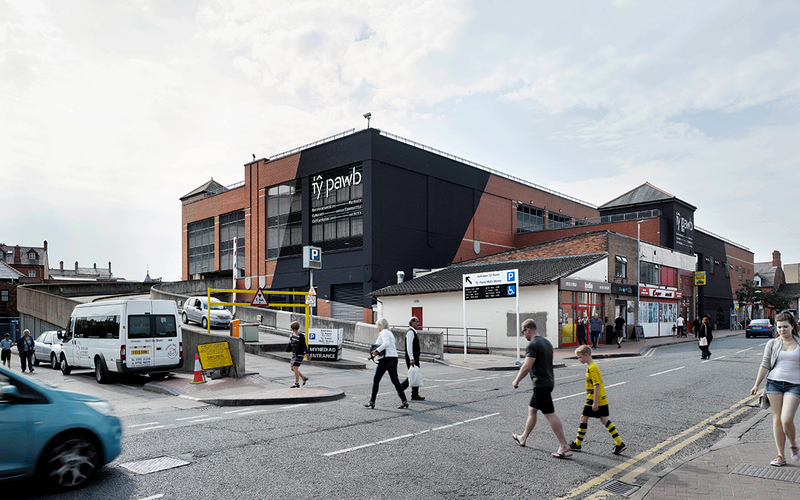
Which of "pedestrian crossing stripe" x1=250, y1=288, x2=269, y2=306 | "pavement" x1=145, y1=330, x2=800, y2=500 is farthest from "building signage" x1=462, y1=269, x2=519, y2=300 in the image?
"pedestrian crossing stripe" x1=250, y1=288, x2=269, y2=306

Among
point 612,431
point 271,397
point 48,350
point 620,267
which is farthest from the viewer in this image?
point 620,267

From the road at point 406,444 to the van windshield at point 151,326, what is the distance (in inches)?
105

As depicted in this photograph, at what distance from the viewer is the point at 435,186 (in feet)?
140

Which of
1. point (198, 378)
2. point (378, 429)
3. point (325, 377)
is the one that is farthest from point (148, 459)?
point (325, 377)

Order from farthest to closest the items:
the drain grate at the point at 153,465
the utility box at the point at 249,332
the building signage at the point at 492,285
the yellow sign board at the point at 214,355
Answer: the utility box at the point at 249,332 → the building signage at the point at 492,285 → the yellow sign board at the point at 214,355 → the drain grate at the point at 153,465

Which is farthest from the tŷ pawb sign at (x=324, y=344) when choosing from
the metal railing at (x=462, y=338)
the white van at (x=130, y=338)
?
the metal railing at (x=462, y=338)

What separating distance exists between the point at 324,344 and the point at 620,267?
74.1 feet

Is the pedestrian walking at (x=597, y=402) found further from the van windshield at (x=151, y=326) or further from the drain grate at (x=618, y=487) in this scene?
the van windshield at (x=151, y=326)

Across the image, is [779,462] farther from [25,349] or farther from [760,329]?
[760,329]

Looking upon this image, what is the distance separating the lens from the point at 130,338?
1577cm

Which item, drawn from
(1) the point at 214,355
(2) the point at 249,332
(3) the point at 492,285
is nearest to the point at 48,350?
(2) the point at 249,332

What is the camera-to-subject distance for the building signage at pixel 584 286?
Answer: 28.2 m

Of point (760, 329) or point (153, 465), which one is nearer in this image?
point (153, 465)

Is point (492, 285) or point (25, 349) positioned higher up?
point (492, 285)
